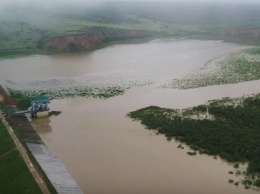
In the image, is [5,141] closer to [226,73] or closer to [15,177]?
[15,177]

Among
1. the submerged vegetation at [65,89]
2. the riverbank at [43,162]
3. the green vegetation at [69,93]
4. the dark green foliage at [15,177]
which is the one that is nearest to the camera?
the dark green foliage at [15,177]

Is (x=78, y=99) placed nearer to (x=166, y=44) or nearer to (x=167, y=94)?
(x=167, y=94)

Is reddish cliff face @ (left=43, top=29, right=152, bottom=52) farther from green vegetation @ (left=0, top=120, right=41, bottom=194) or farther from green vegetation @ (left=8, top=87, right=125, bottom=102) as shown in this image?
green vegetation @ (left=0, top=120, right=41, bottom=194)

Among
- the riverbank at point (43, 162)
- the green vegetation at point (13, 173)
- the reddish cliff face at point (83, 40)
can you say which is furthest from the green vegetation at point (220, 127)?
the reddish cliff face at point (83, 40)

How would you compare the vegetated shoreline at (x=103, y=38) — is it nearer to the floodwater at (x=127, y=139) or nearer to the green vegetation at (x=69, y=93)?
the floodwater at (x=127, y=139)

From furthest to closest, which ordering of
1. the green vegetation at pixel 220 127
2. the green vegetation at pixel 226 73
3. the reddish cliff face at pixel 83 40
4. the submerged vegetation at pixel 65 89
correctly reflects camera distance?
1. the reddish cliff face at pixel 83 40
2. the green vegetation at pixel 226 73
3. the submerged vegetation at pixel 65 89
4. the green vegetation at pixel 220 127

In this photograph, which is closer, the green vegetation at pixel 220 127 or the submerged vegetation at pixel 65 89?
the green vegetation at pixel 220 127

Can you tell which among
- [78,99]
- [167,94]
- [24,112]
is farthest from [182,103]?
[24,112]
